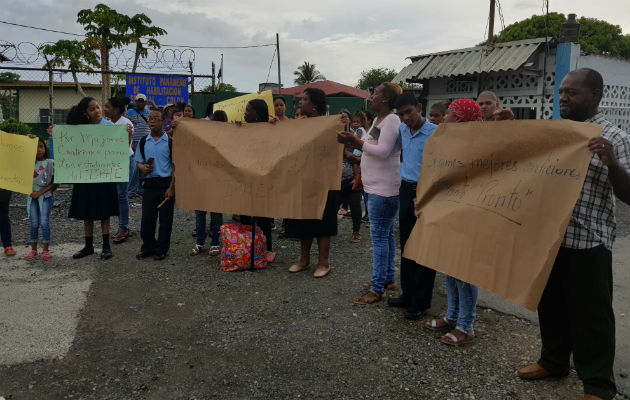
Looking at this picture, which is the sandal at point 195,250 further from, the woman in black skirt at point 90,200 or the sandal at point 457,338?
the sandal at point 457,338

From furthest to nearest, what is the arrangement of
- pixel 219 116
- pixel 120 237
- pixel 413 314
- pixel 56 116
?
1. pixel 56 116
2. pixel 120 237
3. pixel 219 116
4. pixel 413 314

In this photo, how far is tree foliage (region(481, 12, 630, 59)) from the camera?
30312mm

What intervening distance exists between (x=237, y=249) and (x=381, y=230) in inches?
72.3

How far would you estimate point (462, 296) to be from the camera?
11.3ft

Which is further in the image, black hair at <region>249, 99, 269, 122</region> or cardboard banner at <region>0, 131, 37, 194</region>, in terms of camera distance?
cardboard banner at <region>0, 131, 37, 194</region>

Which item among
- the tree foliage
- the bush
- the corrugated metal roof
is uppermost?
the tree foliage

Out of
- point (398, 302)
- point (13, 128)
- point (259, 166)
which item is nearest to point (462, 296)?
point (398, 302)

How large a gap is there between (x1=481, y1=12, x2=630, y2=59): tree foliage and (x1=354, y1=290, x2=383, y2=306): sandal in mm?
30048

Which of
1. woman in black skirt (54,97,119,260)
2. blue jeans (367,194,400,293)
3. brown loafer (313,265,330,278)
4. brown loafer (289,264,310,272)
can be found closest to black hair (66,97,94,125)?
woman in black skirt (54,97,119,260)

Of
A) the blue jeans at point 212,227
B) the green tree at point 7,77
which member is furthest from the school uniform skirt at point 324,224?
the green tree at point 7,77

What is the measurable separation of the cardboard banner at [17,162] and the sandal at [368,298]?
159 inches

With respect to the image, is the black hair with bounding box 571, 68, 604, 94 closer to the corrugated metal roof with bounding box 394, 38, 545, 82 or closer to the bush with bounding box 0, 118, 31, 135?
the corrugated metal roof with bounding box 394, 38, 545, 82

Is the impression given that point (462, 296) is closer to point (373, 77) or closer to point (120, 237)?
point (120, 237)

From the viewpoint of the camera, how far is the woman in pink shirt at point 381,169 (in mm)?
4031
